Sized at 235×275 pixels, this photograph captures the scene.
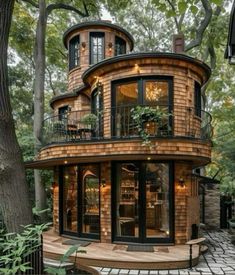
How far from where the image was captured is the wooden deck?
7383 millimetres

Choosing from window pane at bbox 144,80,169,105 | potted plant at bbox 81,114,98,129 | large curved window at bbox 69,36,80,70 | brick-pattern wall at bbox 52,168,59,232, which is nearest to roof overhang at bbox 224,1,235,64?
window pane at bbox 144,80,169,105

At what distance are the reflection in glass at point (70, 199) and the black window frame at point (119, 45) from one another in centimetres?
590

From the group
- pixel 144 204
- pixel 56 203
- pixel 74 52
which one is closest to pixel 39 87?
pixel 74 52

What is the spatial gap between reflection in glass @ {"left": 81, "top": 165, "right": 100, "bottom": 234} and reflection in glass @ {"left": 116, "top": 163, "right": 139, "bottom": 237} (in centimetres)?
77

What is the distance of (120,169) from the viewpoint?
9.53 metres

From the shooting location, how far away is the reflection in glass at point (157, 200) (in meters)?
9.09

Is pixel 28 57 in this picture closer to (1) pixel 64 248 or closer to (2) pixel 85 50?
(2) pixel 85 50

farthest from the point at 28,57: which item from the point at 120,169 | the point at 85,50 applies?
the point at 120,169

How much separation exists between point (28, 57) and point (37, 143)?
389 inches

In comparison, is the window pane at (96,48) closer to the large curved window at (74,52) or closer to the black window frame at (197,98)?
the large curved window at (74,52)

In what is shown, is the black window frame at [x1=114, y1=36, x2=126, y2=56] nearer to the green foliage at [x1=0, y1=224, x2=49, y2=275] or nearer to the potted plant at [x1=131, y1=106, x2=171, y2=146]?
the potted plant at [x1=131, y1=106, x2=171, y2=146]

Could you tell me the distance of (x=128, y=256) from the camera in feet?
25.6

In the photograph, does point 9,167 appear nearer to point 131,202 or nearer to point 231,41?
point 231,41

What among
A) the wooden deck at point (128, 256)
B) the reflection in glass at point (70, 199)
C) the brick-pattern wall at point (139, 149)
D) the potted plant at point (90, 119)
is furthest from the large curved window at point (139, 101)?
the wooden deck at point (128, 256)
